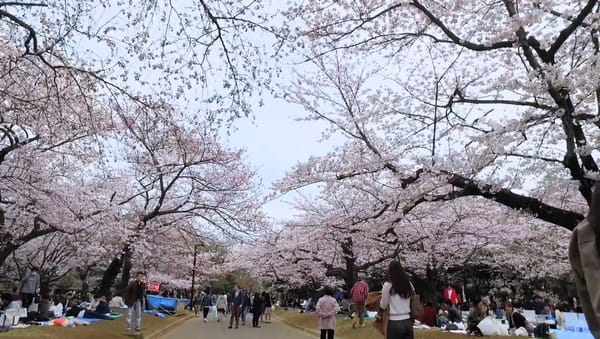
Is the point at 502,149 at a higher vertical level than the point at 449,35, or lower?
lower

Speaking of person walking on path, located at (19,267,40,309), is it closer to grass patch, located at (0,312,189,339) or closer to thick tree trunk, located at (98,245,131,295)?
thick tree trunk, located at (98,245,131,295)

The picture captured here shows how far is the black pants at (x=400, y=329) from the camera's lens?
593 centimetres

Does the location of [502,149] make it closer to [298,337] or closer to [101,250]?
[298,337]

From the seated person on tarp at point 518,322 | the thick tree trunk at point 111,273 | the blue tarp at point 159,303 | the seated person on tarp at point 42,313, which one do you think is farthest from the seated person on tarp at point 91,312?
the seated person on tarp at point 518,322

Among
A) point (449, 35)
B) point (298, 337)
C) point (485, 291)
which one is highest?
point (449, 35)

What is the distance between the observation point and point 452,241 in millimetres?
20281

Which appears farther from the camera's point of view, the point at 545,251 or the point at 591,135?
the point at 545,251

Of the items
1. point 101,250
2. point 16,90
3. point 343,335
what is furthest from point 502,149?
point 101,250

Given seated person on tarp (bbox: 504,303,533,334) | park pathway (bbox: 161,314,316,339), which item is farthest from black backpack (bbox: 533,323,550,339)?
park pathway (bbox: 161,314,316,339)

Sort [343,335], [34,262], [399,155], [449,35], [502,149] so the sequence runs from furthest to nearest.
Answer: [34,262], [343,335], [399,155], [502,149], [449,35]

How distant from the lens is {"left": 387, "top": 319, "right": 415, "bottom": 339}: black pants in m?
5.93

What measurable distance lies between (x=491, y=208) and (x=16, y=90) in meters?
15.1

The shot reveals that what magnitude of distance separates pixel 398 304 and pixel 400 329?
0.88 ft

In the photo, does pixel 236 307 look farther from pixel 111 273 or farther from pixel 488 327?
pixel 488 327
